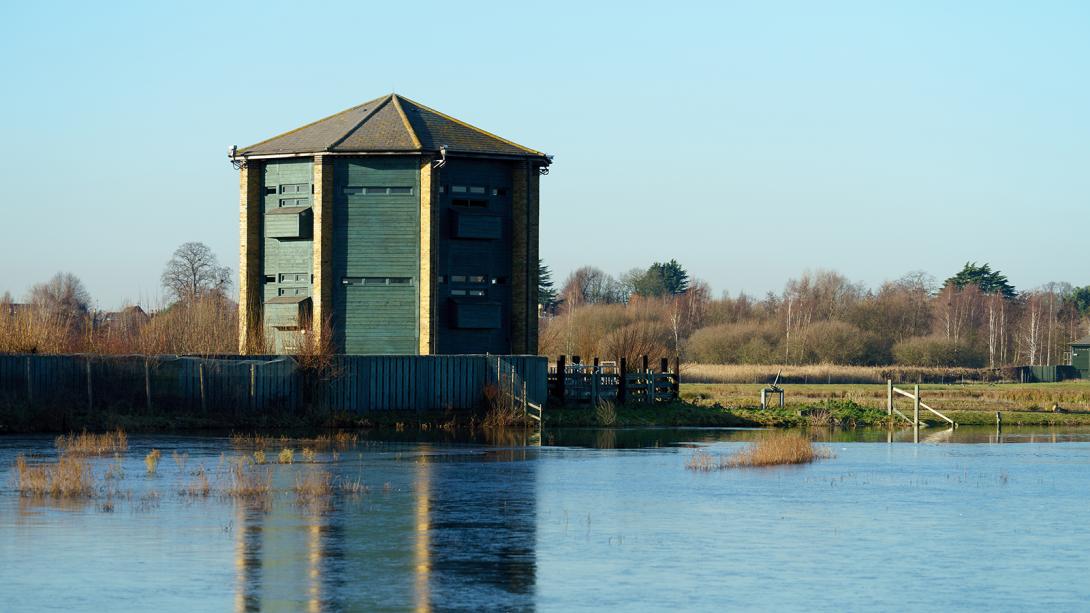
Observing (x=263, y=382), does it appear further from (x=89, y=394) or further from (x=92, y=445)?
(x=92, y=445)

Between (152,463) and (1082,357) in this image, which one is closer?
(152,463)

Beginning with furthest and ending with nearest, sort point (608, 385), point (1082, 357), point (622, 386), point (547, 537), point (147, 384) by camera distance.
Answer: point (1082, 357) < point (608, 385) < point (622, 386) < point (147, 384) < point (547, 537)

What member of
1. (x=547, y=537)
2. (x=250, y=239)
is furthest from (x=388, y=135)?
(x=547, y=537)

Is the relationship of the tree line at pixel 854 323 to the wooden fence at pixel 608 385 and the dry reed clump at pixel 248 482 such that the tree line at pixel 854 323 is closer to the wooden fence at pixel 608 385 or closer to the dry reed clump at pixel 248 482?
the wooden fence at pixel 608 385

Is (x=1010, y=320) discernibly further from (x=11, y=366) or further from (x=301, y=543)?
(x=301, y=543)

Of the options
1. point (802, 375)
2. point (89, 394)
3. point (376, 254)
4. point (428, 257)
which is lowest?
point (802, 375)

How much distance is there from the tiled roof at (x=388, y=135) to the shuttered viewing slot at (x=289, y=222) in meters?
2.33

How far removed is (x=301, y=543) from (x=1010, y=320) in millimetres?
159165

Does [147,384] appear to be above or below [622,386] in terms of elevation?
above

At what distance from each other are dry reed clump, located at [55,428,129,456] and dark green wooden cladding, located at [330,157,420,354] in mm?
17174

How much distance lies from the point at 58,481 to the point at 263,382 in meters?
21.7

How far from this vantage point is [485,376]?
171 ft

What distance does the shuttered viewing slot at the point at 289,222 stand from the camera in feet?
191

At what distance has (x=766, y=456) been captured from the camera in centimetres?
3738
